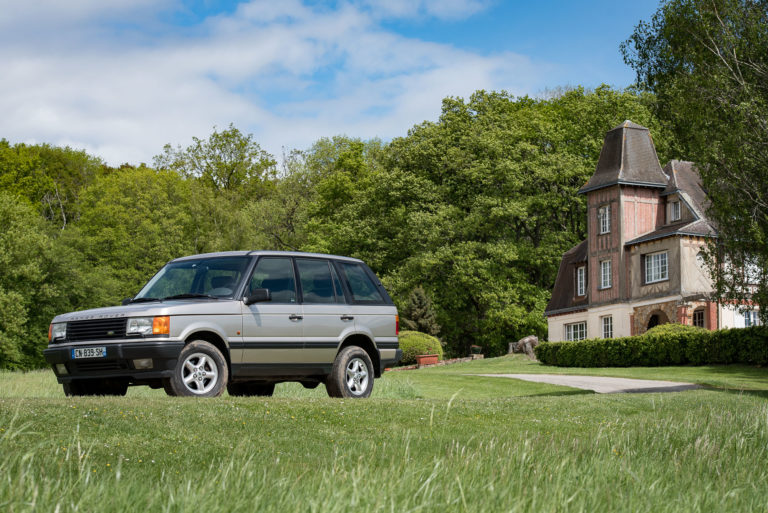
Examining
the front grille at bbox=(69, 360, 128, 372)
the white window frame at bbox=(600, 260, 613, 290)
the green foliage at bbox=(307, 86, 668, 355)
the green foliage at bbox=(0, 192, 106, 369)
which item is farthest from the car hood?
the green foliage at bbox=(0, 192, 106, 369)

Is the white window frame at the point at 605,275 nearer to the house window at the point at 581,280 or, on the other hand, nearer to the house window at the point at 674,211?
the house window at the point at 581,280

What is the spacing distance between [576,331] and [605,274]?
12.1 feet

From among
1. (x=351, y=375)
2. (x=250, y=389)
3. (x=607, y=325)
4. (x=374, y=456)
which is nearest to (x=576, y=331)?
(x=607, y=325)

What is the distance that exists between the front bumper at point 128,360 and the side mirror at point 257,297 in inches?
46.3

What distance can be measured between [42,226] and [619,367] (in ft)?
114

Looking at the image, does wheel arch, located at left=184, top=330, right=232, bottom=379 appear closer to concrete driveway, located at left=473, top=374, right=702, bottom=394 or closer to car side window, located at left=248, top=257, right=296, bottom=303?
car side window, located at left=248, top=257, right=296, bottom=303

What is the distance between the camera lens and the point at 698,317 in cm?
4244

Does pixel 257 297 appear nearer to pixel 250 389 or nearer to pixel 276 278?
pixel 276 278

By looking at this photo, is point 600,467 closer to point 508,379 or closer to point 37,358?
point 508,379

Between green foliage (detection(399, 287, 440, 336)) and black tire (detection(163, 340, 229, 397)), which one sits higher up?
green foliage (detection(399, 287, 440, 336))

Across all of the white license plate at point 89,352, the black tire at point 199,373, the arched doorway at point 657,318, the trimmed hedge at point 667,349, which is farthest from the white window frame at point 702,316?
the white license plate at point 89,352

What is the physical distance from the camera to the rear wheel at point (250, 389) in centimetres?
1514

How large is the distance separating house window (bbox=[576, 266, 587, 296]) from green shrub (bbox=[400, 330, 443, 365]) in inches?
305

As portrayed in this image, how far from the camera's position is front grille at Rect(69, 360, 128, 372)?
42.0ft
